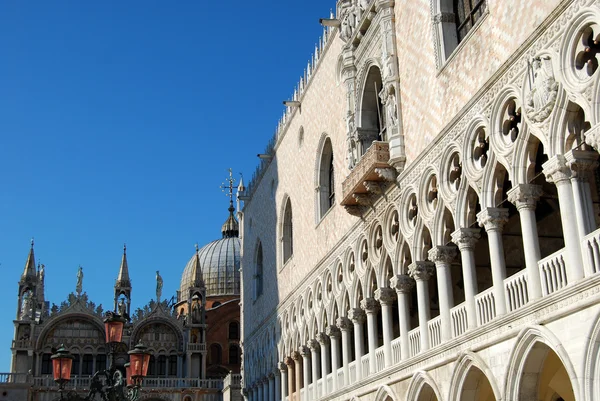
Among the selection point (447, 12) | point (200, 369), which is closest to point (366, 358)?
point (447, 12)

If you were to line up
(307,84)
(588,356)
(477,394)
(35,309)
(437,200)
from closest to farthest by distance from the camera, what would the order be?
(588,356) < (477,394) < (437,200) < (307,84) < (35,309)

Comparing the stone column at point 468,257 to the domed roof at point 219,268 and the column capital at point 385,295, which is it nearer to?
the column capital at point 385,295

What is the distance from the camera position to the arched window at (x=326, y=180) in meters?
20.9

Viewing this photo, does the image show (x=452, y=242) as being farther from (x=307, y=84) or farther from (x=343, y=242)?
(x=307, y=84)

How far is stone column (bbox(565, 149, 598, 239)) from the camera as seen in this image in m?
9.70

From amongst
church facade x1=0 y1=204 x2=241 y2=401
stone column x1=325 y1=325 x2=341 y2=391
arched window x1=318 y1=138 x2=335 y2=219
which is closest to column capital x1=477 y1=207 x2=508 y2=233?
stone column x1=325 y1=325 x2=341 y2=391

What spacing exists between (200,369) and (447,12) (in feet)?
85.1

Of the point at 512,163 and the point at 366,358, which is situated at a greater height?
the point at 512,163

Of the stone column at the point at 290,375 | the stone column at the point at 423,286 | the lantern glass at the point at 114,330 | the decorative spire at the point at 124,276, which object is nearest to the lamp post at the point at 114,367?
the lantern glass at the point at 114,330

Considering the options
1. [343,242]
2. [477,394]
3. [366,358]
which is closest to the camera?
[477,394]

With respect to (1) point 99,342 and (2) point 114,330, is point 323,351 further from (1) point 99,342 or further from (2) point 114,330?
(1) point 99,342

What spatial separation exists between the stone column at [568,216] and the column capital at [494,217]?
1516mm

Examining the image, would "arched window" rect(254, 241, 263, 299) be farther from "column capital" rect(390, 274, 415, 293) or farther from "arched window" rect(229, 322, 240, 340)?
"arched window" rect(229, 322, 240, 340)

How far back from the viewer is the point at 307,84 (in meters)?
23.0
